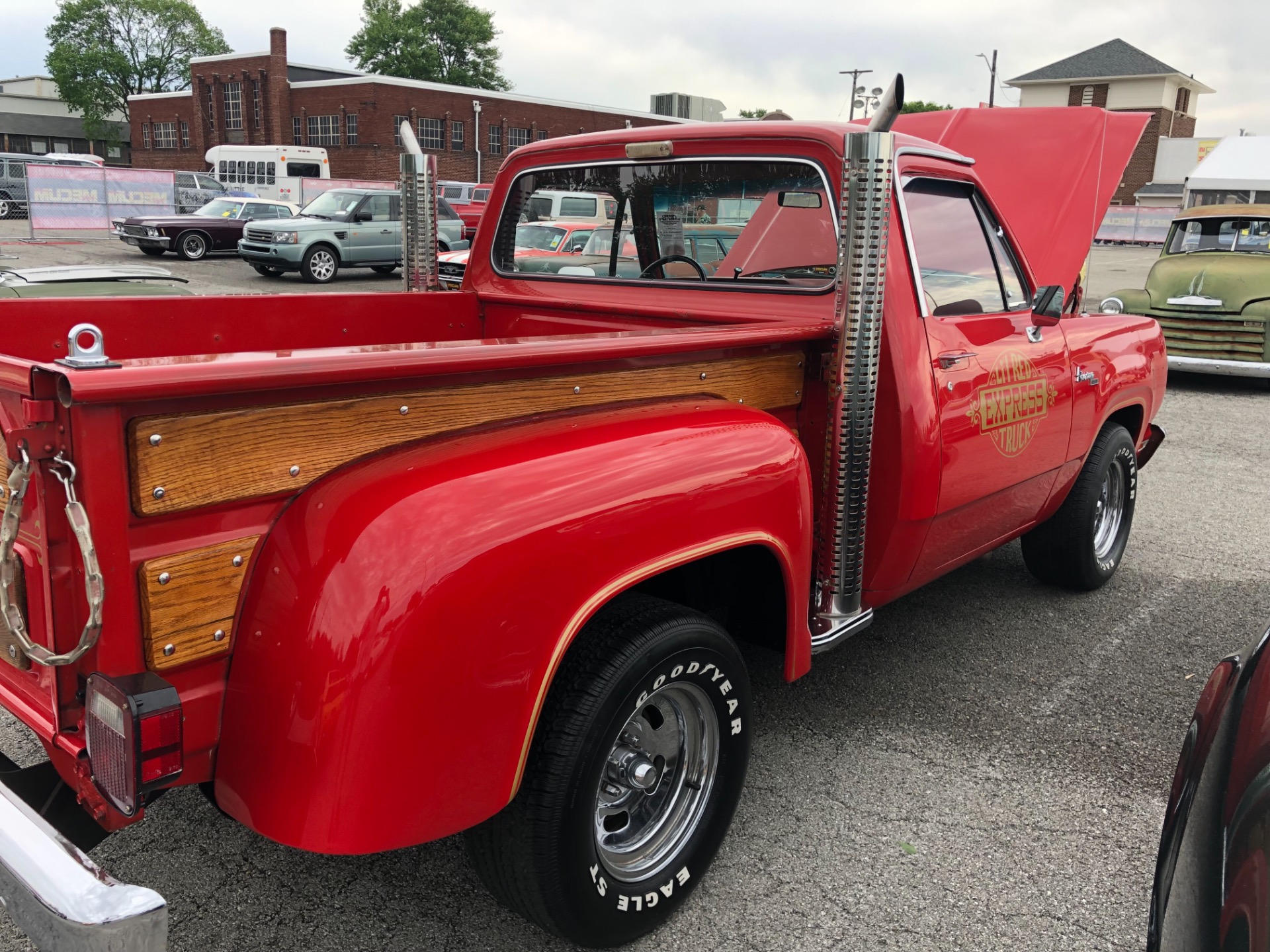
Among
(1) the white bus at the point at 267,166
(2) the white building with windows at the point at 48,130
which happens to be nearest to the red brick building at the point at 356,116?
(1) the white bus at the point at 267,166

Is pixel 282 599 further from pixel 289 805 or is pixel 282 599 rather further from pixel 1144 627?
pixel 1144 627

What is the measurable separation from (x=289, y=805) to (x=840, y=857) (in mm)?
1575

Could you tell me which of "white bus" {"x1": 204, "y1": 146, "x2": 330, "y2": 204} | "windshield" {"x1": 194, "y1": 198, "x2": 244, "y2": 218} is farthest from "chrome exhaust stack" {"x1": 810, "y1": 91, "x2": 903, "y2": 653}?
"white bus" {"x1": 204, "y1": 146, "x2": 330, "y2": 204}

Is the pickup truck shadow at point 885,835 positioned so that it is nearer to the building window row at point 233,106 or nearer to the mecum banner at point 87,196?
the mecum banner at point 87,196

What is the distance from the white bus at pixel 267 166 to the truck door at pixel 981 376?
31685 mm

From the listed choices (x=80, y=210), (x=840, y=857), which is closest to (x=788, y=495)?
(x=840, y=857)

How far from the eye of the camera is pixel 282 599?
1.71 metres

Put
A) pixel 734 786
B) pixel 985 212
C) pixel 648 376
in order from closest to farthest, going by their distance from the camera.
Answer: pixel 648 376, pixel 734 786, pixel 985 212

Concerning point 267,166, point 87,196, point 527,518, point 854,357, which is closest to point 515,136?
point 267,166

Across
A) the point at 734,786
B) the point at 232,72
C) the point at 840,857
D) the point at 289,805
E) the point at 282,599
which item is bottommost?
the point at 840,857

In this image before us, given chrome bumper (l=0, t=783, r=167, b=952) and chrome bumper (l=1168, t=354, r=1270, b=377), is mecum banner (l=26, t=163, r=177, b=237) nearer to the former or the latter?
chrome bumper (l=1168, t=354, r=1270, b=377)

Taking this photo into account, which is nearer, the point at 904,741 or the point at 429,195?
the point at 904,741

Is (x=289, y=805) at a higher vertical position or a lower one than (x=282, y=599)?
lower

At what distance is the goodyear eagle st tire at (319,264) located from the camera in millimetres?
18250
